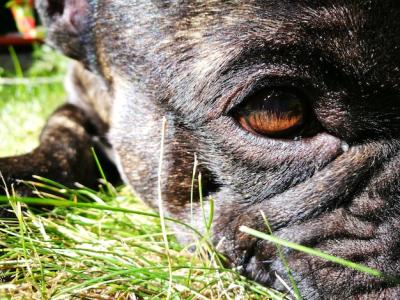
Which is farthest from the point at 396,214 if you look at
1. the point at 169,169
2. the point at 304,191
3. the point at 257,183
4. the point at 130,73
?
the point at 130,73

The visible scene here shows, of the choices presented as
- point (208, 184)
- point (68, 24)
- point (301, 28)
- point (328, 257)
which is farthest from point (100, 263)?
point (68, 24)

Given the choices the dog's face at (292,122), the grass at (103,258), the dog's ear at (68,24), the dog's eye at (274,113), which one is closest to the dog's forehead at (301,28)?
the dog's face at (292,122)

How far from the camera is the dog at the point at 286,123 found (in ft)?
5.71

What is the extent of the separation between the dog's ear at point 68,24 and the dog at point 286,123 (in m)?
0.51

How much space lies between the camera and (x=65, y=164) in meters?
2.65

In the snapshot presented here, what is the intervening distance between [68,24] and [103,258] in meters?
1.52

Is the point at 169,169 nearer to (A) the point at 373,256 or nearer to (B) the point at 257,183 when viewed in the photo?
(B) the point at 257,183

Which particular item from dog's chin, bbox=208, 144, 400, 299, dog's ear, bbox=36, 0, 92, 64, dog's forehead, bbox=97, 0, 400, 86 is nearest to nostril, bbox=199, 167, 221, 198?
dog's chin, bbox=208, 144, 400, 299

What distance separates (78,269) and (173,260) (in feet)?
1.30

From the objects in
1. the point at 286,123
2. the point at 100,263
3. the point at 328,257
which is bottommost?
the point at 100,263

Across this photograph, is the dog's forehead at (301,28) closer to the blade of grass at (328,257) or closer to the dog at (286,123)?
the dog at (286,123)

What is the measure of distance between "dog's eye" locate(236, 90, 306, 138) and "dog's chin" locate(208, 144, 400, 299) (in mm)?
200

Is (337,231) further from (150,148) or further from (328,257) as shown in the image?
(150,148)

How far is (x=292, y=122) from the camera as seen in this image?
6.22ft
